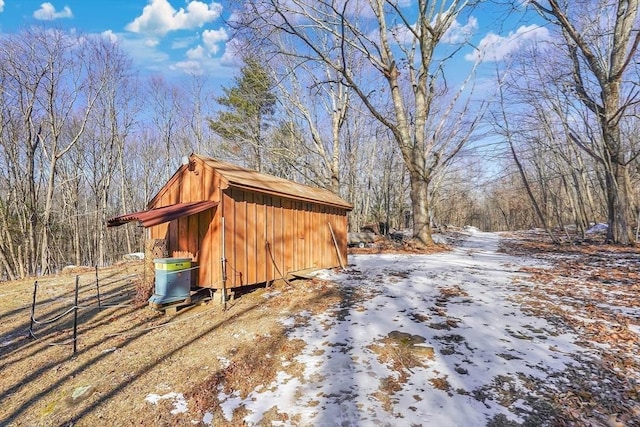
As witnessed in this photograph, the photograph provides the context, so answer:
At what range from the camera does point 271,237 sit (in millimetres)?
7527

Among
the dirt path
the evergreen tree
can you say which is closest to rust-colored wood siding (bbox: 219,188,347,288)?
the dirt path

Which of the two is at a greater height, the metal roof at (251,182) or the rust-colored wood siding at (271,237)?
the metal roof at (251,182)

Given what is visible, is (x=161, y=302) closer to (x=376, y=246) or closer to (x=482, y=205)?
(x=376, y=246)

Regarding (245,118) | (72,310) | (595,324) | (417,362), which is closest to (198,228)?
(72,310)

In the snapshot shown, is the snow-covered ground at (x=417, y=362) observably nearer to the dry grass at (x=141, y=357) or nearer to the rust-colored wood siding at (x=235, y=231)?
the dry grass at (x=141, y=357)

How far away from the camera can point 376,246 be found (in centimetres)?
1488

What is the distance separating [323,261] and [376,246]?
235 inches

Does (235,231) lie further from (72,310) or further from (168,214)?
(72,310)

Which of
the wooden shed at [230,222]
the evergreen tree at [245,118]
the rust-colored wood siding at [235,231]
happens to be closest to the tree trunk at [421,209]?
the wooden shed at [230,222]

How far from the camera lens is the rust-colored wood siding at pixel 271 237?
6.58 m

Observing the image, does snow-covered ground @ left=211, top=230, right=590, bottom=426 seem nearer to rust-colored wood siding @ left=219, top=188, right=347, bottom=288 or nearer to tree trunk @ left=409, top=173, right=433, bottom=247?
rust-colored wood siding @ left=219, top=188, right=347, bottom=288

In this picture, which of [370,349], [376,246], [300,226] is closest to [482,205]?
[376,246]

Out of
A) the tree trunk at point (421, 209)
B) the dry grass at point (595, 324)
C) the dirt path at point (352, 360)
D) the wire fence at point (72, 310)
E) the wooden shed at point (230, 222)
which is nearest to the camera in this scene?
the dry grass at point (595, 324)

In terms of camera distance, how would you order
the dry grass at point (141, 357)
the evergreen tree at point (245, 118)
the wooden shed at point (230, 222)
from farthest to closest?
1. the evergreen tree at point (245, 118)
2. the wooden shed at point (230, 222)
3. the dry grass at point (141, 357)
